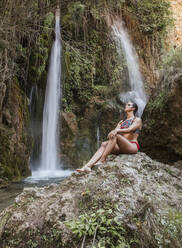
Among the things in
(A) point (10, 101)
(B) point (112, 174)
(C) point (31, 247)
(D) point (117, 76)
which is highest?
(D) point (117, 76)

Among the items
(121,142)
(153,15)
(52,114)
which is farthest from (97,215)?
(153,15)

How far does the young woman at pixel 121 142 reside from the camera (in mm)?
3156

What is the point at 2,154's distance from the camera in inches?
216

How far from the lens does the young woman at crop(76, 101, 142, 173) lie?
10.4ft

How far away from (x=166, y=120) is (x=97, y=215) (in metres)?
3.89

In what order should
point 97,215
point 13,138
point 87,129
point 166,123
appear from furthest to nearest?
point 87,129
point 13,138
point 166,123
point 97,215

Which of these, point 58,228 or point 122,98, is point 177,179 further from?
point 122,98

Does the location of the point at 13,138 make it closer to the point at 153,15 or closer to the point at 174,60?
the point at 174,60

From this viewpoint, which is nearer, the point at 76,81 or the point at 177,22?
the point at 76,81

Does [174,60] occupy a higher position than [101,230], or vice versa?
[174,60]

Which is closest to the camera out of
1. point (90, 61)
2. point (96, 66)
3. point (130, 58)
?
point (90, 61)

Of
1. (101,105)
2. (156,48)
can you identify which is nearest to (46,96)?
(101,105)

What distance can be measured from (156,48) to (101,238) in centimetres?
1451

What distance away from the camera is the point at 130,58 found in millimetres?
12984
